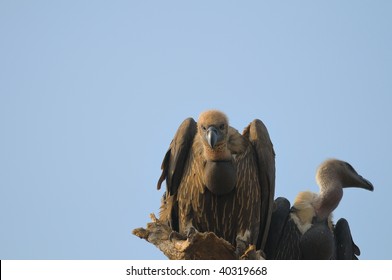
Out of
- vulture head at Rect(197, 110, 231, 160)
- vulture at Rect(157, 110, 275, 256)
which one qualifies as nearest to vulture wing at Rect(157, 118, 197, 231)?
vulture at Rect(157, 110, 275, 256)

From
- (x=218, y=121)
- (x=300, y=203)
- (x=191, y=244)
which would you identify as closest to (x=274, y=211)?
(x=300, y=203)

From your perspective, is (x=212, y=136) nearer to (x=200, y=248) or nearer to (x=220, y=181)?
(x=220, y=181)

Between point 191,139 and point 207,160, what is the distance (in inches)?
21.2

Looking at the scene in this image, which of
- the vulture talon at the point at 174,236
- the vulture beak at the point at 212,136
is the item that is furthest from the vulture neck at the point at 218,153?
the vulture talon at the point at 174,236

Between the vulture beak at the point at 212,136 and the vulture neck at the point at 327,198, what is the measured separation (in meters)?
1.96

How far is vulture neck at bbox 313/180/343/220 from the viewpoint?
15508mm

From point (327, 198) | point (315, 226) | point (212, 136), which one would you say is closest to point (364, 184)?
point (327, 198)

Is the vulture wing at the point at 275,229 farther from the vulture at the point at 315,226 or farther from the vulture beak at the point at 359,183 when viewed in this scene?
the vulture beak at the point at 359,183

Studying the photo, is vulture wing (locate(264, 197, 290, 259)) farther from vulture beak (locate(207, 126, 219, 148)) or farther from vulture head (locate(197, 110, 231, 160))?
vulture beak (locate(207, 126, 219, 148))

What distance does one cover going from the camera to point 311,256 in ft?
49.3

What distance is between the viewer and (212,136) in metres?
14.1

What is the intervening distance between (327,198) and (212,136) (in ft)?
7.23
